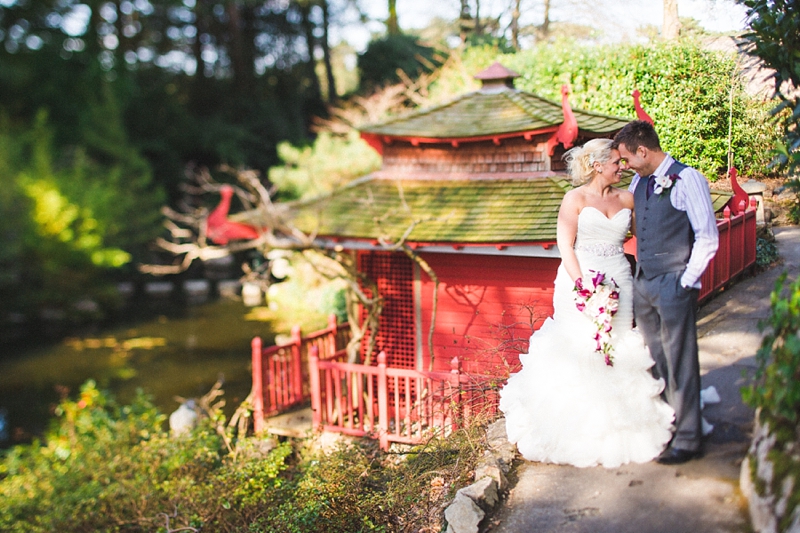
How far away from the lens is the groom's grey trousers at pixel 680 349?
427 centimetres

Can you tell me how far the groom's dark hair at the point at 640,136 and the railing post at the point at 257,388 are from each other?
541 centimetres

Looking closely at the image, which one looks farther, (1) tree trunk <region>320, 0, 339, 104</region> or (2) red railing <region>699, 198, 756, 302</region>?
(1) tree trunk <region>320, 0, 339, 104</region>

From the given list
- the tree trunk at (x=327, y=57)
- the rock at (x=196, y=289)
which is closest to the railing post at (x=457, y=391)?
the rock at (x=196, y=289)

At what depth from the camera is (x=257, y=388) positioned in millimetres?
8711

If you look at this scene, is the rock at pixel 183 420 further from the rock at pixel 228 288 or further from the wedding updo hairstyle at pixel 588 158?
the rock at pixel 228 288

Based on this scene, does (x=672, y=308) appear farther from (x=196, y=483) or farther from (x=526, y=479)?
(x=196, y=483)


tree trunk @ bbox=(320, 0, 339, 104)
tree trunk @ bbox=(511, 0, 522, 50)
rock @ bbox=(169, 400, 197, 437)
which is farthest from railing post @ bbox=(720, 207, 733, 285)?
tree trunk @ bbox=(320, 0, 339, 104)

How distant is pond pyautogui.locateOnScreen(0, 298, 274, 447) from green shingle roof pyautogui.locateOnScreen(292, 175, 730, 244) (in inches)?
203

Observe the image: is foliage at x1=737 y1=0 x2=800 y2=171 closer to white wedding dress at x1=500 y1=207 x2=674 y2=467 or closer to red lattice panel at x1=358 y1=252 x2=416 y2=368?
white wedding dress at x1=500 y1=207 x2=674 y2=467

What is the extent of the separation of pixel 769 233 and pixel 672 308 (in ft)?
8.61

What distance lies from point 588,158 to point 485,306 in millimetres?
3560

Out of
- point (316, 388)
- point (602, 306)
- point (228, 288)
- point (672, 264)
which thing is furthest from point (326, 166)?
point (672, 264)

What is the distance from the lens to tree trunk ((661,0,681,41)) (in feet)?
23.3

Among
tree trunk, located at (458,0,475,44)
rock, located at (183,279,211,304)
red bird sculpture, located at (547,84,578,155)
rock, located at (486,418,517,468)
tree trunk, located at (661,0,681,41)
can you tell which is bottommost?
rock, located at (183,279,211,304)
